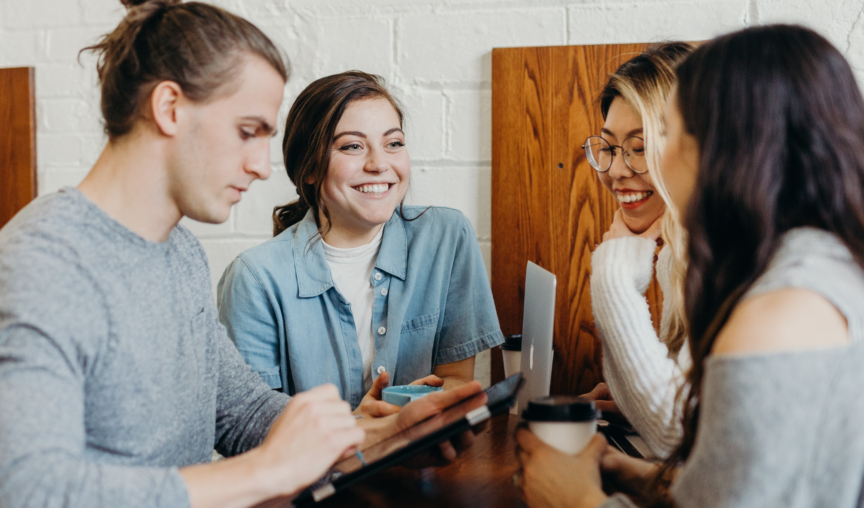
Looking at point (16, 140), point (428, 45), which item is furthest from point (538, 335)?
point (16, 140)

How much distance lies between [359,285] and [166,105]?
75 cm

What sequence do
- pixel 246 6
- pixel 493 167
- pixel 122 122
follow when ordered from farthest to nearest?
pixel 246 6 < pixel 493 167 < pixel 122 122

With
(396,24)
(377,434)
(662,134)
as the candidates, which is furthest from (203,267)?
(396,24)

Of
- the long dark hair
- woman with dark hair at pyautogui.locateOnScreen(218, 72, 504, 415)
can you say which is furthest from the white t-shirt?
the long dark hair

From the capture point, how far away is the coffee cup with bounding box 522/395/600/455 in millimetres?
721

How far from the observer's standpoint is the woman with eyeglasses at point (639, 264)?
0.99m

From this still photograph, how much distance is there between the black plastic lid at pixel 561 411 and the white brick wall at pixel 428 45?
992 millimetres

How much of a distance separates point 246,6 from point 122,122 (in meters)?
1.09

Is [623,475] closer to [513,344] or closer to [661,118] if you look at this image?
[513,344]

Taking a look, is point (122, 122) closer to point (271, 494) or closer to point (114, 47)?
point (114, 47)

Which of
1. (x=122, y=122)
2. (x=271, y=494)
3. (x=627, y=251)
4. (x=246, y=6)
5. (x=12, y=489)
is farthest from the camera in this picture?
(x=246, y=6)

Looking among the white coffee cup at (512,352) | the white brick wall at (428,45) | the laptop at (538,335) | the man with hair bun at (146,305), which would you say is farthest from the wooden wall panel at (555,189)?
the man with hair bun at (146,305)

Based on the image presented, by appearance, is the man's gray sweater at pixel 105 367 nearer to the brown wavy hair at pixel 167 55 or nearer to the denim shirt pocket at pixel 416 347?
the brown wavy hair at pixel 167 55

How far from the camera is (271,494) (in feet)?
2.30
